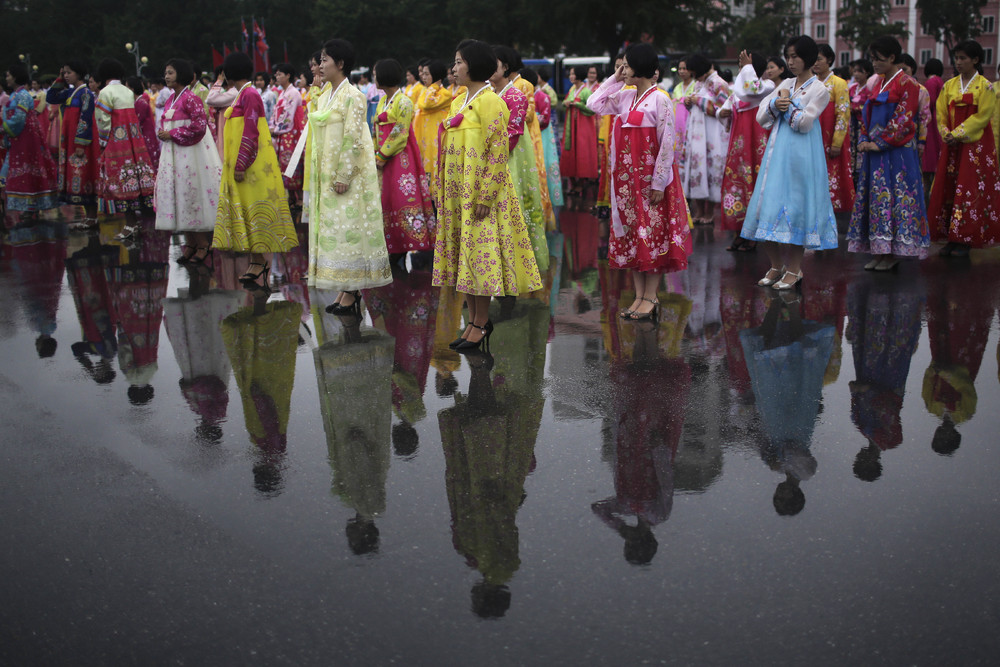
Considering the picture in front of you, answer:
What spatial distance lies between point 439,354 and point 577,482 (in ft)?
6.83

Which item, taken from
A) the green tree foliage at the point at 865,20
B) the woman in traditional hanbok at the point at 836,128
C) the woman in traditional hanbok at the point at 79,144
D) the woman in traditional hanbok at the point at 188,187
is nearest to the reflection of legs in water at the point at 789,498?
the woman in traditional hanbok at the point at 836,128

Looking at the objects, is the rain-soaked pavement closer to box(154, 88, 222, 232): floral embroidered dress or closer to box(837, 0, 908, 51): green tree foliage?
box(154, 88, 222, 232): floral embroidered dress

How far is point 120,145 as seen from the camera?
10.6 meters

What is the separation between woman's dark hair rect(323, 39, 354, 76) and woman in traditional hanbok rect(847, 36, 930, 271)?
388 cm

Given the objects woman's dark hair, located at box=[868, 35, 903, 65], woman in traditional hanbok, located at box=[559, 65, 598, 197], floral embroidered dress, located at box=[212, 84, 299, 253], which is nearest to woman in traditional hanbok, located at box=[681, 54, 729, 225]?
woman in traditional hanbok, located at box=[559, 65, 598, 197]

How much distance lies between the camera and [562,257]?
30.1 feet

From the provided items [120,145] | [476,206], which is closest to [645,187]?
[476,206]

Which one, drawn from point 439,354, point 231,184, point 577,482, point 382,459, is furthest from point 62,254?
point 577,482

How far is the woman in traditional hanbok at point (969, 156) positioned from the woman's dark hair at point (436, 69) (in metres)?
4.52

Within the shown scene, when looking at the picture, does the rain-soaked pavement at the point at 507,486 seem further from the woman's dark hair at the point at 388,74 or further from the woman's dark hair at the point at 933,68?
the woman's dark hair at the point at 933,68

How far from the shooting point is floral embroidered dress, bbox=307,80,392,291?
21.2 ft

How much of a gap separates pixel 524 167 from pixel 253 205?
85.0 inches

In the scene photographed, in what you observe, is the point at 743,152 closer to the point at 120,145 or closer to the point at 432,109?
the point at 432,109

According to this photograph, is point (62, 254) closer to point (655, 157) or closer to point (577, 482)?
point (655, 157)
